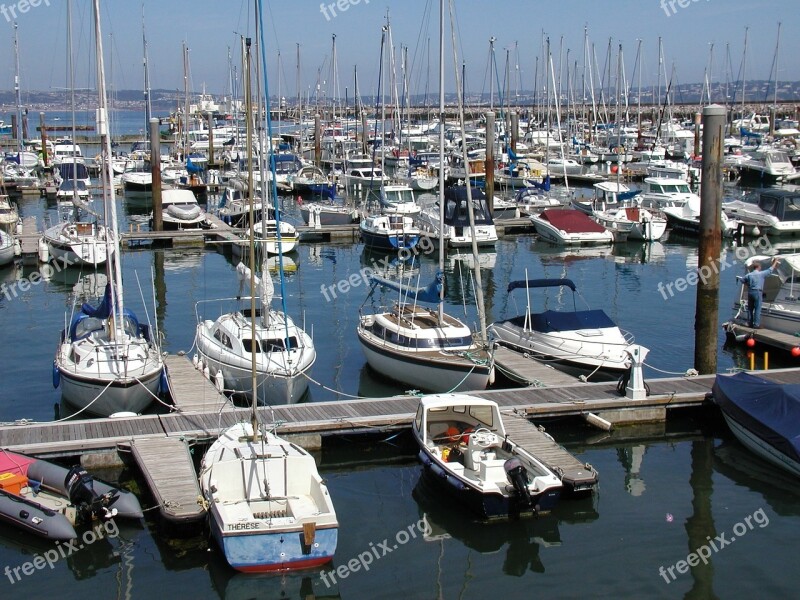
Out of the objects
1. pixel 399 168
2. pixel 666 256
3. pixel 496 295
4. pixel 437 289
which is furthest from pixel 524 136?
pixel 437 289

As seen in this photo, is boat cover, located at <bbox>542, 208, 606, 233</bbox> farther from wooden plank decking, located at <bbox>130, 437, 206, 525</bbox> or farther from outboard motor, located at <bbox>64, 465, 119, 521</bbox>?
outboard motor, located at <bbox>64, 465, 119, 521</bbox>

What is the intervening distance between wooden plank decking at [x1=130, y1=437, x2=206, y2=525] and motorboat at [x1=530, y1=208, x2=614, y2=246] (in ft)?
105

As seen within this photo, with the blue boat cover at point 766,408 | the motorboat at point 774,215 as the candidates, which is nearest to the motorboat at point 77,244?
the blue boat cover at point 766,408

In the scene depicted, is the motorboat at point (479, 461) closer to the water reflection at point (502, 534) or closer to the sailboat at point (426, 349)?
the water reflection at point (502, 534)

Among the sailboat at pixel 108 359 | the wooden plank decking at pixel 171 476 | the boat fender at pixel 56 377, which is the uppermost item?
the sailboat at pixel 108 359

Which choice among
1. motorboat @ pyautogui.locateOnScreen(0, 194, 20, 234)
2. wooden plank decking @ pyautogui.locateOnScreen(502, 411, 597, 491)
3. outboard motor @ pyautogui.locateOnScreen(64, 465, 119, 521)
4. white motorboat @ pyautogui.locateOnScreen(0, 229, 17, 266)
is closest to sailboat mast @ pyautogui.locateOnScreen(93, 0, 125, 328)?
outboard motor @ pyautogui.locateOnScreen(64, 465, 119, 521)

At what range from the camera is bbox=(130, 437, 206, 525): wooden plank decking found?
15.3 m

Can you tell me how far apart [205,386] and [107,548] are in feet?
22.0

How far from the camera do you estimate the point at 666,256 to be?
45.5m

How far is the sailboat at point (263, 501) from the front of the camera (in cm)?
1423

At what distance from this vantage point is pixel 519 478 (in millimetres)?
15867

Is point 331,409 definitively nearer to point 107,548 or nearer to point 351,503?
point 351,503

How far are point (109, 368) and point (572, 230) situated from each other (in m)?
30.2

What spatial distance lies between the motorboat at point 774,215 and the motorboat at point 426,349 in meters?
29.0
